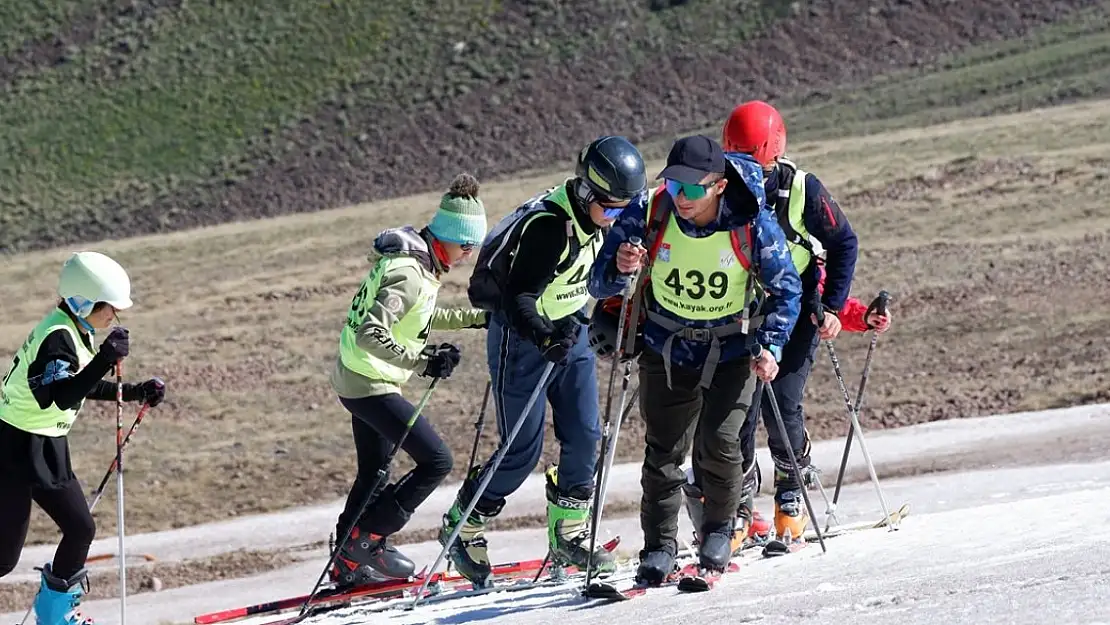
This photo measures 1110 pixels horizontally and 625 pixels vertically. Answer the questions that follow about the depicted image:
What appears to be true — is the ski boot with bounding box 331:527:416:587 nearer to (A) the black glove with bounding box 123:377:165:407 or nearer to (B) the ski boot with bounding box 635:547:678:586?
(A) the black glove with bounding box 123:377:165:407

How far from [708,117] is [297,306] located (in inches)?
967

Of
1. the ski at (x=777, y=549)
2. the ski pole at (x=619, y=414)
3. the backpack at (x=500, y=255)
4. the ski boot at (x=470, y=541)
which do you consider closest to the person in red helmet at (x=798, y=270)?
the ski at (x=777, y=549)

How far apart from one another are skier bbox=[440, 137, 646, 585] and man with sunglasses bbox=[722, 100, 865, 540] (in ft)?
2.74

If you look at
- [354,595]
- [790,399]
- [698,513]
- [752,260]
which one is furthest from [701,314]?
[354,595]

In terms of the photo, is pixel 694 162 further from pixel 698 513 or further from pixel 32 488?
pixel 32 488

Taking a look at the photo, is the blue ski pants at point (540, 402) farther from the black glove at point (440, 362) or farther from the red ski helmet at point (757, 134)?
the red ski helmet at point (757, 134)

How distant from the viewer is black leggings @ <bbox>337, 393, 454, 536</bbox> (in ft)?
26.8

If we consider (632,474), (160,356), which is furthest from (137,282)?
(632,474)

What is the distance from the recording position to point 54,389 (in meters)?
7.47

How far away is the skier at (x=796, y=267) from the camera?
25.8 ft

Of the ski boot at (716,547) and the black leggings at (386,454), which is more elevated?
the ski boot at (716,547)

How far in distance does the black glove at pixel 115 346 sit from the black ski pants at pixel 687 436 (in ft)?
8.90

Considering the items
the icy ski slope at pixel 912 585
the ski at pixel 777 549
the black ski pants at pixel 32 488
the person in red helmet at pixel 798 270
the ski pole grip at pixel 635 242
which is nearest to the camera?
the icy ski slope at pixel 912 585

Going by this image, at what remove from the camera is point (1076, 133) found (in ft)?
98.5
